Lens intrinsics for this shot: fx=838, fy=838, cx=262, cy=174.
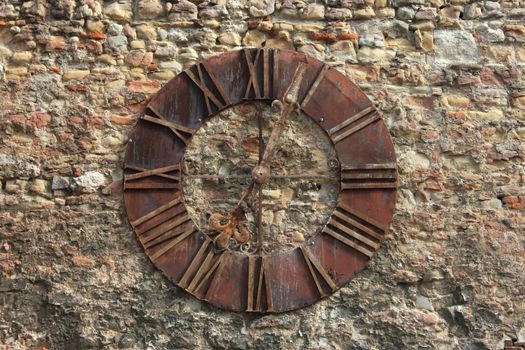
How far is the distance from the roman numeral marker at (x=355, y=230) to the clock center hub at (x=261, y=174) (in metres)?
0.44

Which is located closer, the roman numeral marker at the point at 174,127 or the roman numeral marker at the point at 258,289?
the roman numeral marker at the point at 258,289

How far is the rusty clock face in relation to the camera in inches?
184

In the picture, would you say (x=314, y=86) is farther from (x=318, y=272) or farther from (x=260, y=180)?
(x=318, y=272)

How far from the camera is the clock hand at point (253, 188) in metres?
4.65

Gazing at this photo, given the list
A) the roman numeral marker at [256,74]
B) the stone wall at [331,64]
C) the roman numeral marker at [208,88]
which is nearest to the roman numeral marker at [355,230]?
the stone wall at [331,64]

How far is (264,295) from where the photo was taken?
465 centimetres

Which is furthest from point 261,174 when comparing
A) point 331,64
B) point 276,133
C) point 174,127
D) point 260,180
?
point 331,64

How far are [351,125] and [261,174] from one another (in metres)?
0.60

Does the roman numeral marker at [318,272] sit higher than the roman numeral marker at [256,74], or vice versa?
the roman numeral marker at [256,74]

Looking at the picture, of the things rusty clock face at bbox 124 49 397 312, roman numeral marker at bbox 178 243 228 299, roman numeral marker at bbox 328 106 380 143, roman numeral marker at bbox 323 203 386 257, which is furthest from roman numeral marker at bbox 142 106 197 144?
roman numeral marker at bbox 323 203 386 257

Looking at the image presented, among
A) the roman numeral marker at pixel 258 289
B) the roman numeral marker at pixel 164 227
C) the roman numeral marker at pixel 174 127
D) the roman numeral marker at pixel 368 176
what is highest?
the roman numeral marker at pixel 174 127

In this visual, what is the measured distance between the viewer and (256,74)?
485 centimetres

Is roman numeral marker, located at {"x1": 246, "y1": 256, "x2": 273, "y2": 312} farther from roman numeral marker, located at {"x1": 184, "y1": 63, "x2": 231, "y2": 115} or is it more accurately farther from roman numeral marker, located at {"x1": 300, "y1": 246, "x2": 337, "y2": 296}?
roman numeral marker, located at {"x1": 184, "y1": 63, "x2": 231, "y2": 115}

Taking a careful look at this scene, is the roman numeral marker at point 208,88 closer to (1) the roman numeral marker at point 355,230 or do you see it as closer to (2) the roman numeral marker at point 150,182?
(2) the roman numeral marker at point 150,182
